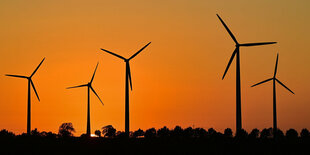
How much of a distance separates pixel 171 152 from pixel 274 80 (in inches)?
1795

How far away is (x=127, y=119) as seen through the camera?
114 m

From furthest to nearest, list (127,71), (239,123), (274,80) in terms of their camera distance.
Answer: (274,80), (127,71), (239,123)

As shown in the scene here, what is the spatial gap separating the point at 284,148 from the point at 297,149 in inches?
114

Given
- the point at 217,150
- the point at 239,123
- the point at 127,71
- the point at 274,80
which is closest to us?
the point at 239,123

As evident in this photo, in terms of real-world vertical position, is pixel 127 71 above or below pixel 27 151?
above

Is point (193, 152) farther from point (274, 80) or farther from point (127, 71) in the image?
point (274, 80)

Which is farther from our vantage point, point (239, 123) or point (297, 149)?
point (297, 149)

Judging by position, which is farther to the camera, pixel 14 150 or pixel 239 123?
pixel 14 150

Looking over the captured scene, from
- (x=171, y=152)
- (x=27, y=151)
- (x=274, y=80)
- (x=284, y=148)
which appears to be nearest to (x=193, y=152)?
(x=171, y=152)

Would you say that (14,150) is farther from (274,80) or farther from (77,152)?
(274,80)

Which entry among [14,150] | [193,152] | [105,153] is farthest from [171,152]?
[14,150]

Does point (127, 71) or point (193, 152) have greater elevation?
point (127, 71)

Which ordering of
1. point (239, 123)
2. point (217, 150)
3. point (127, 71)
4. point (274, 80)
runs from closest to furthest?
1. point (239, 123)
2. point (217, 150)
3. point (127, 71)
4. point (274, 80)

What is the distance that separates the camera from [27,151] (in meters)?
111
